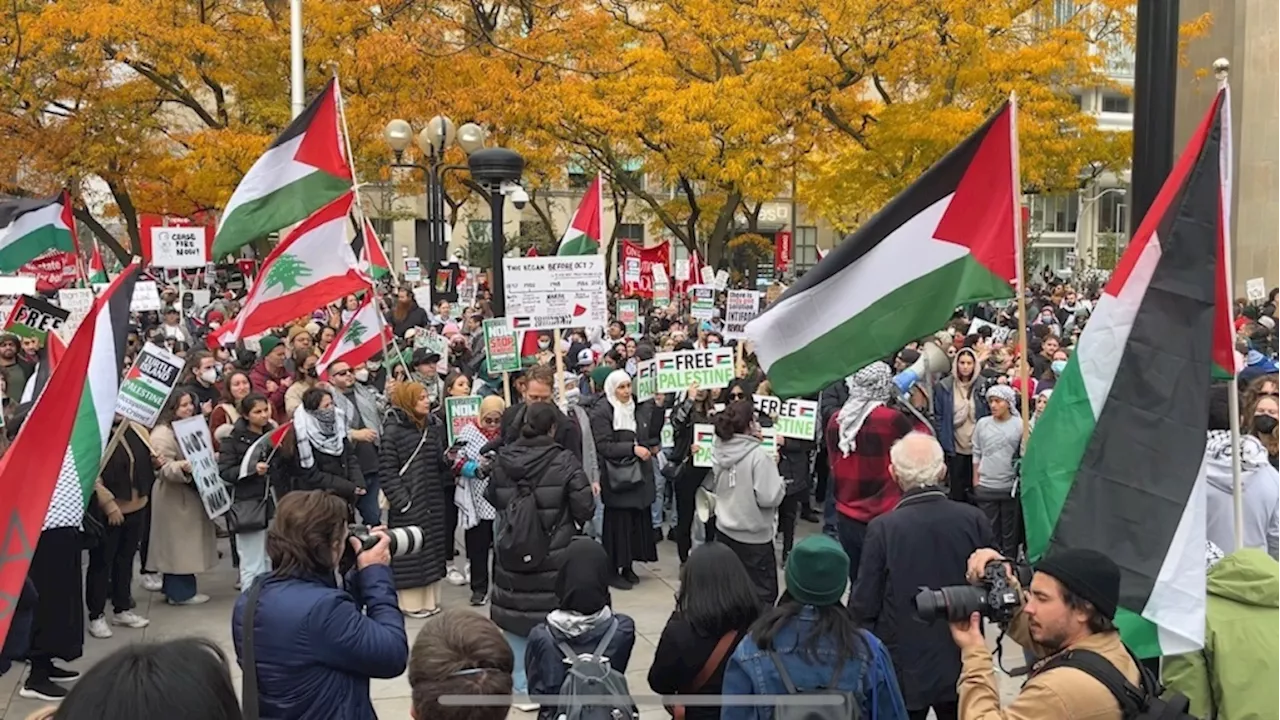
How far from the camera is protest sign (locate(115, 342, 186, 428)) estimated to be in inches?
291

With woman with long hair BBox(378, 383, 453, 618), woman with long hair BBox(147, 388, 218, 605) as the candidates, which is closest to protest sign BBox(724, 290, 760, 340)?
woman with long hair BBox(378, 383, 453, 618)

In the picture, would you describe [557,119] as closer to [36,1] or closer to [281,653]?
[36,1]

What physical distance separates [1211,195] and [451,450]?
5.99 m

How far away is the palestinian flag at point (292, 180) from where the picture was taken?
377 inches

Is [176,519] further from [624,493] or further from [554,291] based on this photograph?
[554,291]

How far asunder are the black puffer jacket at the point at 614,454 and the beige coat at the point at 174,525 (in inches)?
116

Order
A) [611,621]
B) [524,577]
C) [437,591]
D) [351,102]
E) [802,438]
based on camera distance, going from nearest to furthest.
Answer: [611,621] → [524,577] → [437,591] → [802,438] → [351,102]

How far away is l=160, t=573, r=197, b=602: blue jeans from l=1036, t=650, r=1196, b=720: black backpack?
24.1 feet

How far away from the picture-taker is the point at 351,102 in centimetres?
2625

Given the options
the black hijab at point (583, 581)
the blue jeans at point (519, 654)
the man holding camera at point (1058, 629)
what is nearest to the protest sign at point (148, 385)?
the blue jeans at point (519, 654)

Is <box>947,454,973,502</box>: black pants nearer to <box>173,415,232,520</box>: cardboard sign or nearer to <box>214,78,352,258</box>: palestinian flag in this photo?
<box>214,78,352,258</box>: palestinian flag

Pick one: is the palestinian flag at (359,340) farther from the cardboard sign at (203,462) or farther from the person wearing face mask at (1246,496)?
the person wearing face mask at (1246,496)

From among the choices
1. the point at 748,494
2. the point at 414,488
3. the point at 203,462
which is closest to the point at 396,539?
the point at 748,494

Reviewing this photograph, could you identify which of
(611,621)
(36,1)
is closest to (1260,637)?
(611,621)
